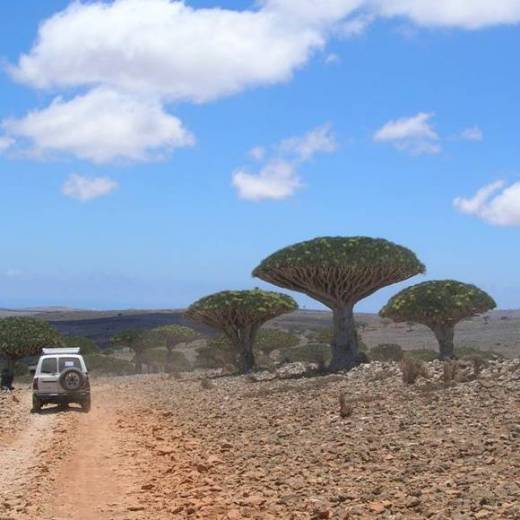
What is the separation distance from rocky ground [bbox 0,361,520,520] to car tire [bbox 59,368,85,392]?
309cm

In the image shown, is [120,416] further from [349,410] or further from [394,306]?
[394,306]

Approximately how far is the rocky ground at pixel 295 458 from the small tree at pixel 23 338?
79.2 feet

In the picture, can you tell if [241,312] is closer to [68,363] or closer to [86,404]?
[68,363]

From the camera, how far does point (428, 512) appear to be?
7.79 metres

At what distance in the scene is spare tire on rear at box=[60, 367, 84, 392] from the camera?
917 inches

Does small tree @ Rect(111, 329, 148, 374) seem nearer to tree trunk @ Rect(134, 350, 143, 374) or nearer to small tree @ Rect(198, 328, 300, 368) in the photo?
tree trunk @ Rect(134, 350, 143, 374)

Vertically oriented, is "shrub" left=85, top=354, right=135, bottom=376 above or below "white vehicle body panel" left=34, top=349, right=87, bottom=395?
below

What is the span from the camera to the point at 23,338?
43219mm

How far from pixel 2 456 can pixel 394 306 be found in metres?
25.2

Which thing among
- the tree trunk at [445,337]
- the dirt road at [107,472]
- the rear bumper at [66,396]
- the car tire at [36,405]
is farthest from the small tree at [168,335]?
the dirt road at [107,472]

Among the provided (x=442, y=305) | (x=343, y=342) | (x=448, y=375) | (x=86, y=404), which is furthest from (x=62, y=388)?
(x=442, y=305)

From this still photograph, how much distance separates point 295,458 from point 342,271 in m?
18.3

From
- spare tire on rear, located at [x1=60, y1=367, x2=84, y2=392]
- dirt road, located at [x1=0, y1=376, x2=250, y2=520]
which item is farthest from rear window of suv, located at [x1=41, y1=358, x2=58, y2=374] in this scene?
dirt road, located at [x1=0, y1=376, x2=250, y2=520]

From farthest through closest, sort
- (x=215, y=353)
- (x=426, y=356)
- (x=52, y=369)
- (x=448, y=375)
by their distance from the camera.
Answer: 1. (x=215, y=353)
2. (x=426, y=356)
3. (x=52, y=369)
4. (x=448, y=375)
